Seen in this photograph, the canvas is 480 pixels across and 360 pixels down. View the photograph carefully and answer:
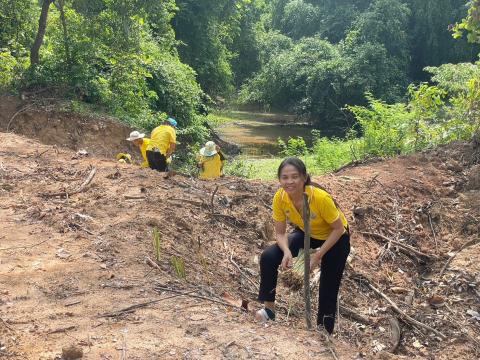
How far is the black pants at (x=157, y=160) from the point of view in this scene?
8320 mm

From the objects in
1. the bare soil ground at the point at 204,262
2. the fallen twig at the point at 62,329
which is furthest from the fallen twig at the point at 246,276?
the fallen twig at the point at 62,329

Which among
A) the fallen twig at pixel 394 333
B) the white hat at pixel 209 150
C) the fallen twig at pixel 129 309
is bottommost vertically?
the fallen twig at pixel 394 333

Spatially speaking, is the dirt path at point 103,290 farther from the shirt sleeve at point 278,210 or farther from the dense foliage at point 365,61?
the dense foliage at point 365,61

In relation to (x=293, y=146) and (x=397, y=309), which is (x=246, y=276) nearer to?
(x=397, y=309)

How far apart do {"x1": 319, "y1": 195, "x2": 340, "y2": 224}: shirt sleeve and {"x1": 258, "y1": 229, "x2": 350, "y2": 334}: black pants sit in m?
0.27

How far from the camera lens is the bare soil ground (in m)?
3.26

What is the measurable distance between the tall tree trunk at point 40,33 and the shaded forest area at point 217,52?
0.08 ft

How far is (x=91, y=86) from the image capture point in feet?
39.9

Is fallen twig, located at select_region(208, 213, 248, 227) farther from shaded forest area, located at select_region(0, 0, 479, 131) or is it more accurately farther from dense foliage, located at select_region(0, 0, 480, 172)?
shaded forest area, located at select_region(0, 0, 479, 131)

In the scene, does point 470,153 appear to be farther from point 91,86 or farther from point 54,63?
point 54,63

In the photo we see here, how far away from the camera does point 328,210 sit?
3666mm

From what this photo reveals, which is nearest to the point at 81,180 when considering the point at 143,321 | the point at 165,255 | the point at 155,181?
the point at 155,181

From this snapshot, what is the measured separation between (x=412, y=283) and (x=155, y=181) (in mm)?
3287

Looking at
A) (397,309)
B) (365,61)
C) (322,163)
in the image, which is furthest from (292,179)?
(365,61)
